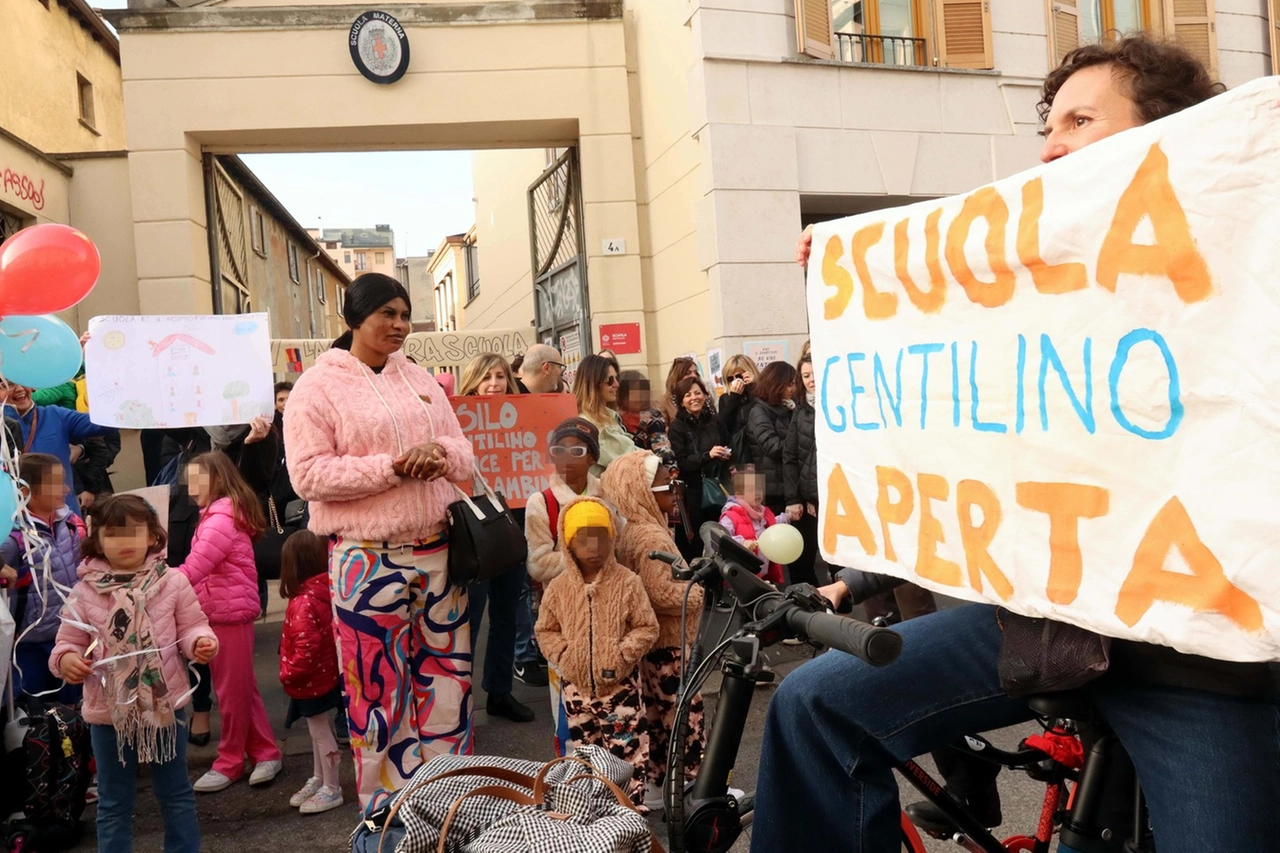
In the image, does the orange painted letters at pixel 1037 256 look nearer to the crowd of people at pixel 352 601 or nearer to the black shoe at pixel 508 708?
the crowd of people at pixel 352 601

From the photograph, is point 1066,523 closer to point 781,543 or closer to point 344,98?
point 781,543

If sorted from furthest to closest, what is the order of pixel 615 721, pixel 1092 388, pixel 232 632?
pixel 232 632, pixel 615 721, pixel 1092 388

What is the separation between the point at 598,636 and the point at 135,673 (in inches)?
61.1

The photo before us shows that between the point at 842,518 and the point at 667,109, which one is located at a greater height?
the point at 667,109

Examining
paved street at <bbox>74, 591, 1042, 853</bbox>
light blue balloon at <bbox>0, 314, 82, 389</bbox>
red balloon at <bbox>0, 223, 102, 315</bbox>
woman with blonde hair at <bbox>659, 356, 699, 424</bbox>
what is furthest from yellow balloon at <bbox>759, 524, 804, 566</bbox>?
woman with blonde hair at <bbox>659, 356, 699, 424</bbox>

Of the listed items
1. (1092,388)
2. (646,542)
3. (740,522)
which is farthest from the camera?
(740,522)

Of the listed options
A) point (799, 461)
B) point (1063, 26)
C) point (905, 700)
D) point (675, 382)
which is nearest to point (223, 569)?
point (675, 382)

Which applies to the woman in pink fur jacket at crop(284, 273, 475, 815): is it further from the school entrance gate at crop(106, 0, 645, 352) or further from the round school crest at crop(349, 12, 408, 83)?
the round school crest at crop(349, 12, 408, 83)

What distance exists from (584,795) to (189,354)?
430 centimetres

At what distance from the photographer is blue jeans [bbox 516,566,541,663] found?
19.7 ft

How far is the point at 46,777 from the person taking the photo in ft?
12.6

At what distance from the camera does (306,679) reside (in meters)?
4.33

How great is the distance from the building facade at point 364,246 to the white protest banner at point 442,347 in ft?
217

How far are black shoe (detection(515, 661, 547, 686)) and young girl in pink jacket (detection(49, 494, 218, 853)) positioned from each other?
245cm
